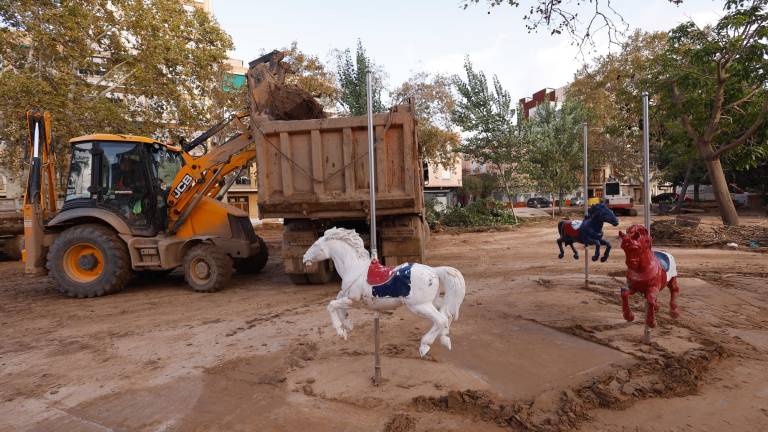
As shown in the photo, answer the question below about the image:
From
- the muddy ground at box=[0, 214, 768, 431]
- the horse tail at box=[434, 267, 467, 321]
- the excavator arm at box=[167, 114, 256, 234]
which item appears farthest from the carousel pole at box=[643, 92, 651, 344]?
the excavator arm at box=[167, 114, 256, 234]

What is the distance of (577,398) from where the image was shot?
3.24m

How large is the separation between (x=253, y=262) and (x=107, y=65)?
13.0 m

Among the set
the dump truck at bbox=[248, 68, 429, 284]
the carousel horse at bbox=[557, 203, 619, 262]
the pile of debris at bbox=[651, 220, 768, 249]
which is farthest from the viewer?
the pile of debris at bbox=[651, 220, 768, 249]

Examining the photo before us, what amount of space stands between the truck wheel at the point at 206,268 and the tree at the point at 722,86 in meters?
13.8

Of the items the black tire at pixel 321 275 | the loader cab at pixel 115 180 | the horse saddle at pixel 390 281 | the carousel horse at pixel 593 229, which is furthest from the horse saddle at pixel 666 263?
the loader cab at pixel 115 180

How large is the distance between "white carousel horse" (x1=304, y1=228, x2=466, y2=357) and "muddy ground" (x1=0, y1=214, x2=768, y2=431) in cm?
47

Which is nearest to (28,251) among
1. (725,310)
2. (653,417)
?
(653,417)

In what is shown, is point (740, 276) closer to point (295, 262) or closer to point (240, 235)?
point (295, 262)

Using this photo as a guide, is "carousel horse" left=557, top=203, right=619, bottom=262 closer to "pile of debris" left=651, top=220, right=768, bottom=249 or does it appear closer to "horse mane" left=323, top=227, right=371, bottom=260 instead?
"horse mane" left=323, top=227, right=371, bottom=260

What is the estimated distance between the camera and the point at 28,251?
24.6 ft

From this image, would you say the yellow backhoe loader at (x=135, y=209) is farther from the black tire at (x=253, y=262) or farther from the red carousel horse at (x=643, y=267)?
the red carousel horse at (x=643, y=267)

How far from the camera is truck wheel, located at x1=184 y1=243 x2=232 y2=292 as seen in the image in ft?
24.6

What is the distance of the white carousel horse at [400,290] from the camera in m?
3.57

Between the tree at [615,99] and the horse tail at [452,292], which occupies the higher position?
the tree at [615,99]
